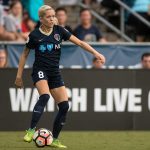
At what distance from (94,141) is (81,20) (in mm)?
5326

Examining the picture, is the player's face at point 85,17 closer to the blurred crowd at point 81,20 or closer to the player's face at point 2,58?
the blurred crowd at point 81,20

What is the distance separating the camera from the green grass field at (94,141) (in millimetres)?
10641

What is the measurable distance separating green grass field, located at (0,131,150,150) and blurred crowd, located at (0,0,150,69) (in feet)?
7.23

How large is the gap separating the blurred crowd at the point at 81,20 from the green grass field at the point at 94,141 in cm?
220

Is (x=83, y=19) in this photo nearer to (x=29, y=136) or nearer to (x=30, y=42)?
(x=30, y=42)

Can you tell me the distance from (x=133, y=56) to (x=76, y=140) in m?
4.08

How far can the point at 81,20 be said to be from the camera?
16453 mm

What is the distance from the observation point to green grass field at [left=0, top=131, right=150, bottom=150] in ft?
34.9

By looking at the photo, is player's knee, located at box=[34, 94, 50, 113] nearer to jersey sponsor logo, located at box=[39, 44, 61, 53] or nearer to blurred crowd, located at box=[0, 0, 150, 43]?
jersey sponsor logo, located at box=[39, 44, 61, 53]

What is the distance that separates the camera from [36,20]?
17.0 metres

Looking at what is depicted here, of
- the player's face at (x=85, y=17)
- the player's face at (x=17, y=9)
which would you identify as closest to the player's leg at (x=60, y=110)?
the player's face at (x=85, y=17)

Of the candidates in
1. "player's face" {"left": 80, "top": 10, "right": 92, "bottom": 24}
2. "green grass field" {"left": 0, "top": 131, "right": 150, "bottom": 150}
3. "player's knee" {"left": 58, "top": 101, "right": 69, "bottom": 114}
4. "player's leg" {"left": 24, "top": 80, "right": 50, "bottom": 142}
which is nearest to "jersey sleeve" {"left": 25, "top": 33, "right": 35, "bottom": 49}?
"player's leg" {"left": 24, "top": 80, "right": 50, "bottom": 142}

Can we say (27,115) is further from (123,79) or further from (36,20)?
(36,20)

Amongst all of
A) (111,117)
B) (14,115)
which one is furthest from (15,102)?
(111,117)
